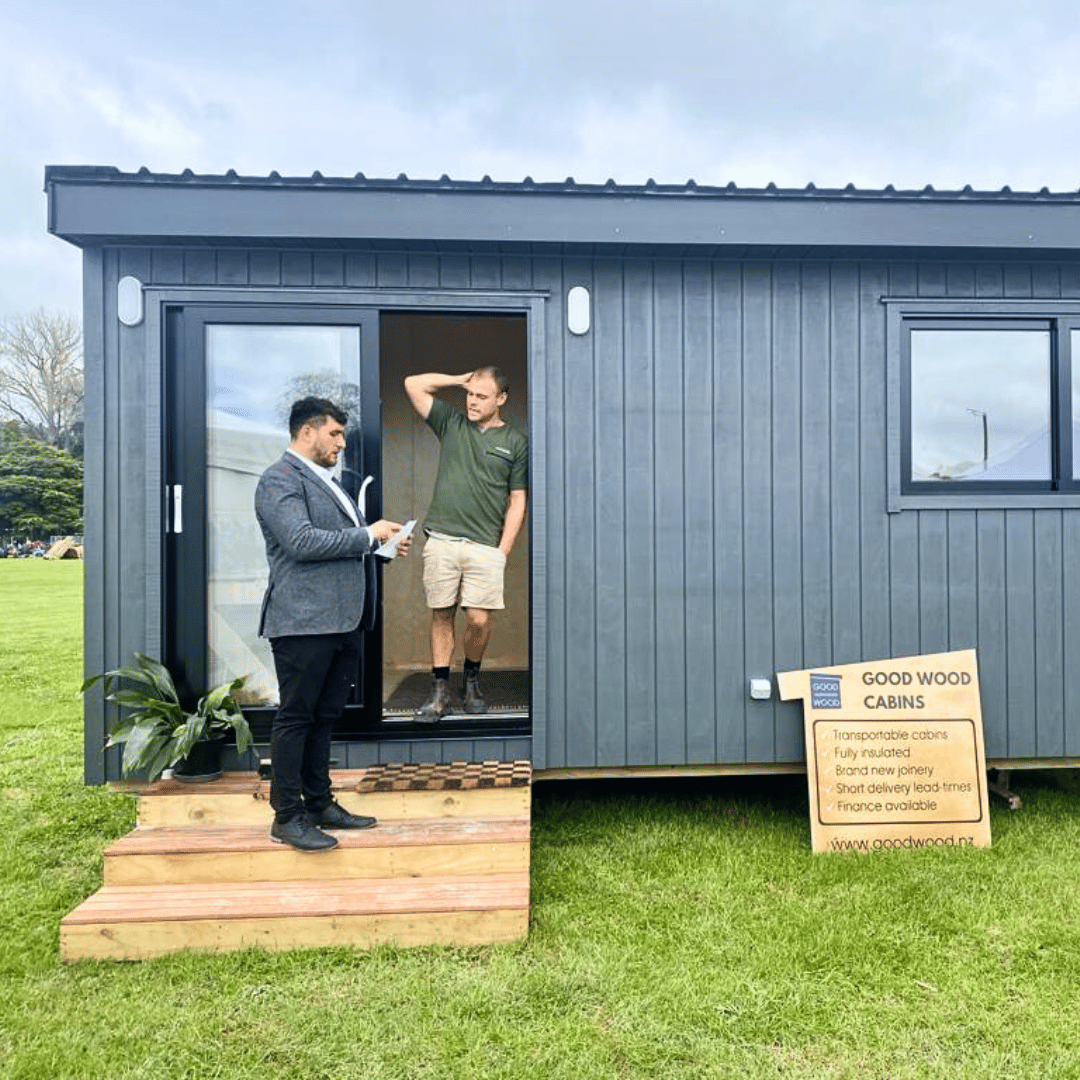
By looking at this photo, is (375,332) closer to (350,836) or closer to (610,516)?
(610,516)

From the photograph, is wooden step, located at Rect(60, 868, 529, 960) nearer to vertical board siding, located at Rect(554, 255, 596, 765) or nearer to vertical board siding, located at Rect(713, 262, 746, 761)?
vertical board siding, located at Rect(554, 255, 596, 765)

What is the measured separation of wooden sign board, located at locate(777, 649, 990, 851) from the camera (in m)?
2.96

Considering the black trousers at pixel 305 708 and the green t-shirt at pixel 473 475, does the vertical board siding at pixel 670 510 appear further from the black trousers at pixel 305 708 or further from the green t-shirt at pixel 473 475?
the black trousers at pixel 305 708

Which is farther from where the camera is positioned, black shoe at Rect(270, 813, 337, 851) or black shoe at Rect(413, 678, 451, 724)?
black shoe at Rect(413, 678, 451, 724)

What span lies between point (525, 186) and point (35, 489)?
2887cm

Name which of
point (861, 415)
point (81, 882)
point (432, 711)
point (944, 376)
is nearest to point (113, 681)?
point (81, 882)

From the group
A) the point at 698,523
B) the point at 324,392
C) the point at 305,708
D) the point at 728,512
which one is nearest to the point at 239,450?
the point at 324,392

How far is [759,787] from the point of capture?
144 inches

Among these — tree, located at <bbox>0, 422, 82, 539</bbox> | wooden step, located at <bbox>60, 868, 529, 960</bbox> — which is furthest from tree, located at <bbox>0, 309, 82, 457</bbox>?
wooden step, located at <bbox>60, 868, 529, 960</bbox>

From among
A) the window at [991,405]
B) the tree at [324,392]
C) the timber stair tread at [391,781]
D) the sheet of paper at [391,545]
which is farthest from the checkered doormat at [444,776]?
the window at [991,405]

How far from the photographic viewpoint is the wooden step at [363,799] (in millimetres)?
2713

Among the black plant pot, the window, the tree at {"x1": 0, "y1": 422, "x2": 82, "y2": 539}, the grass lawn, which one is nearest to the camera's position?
the grass lawn

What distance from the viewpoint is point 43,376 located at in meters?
27.2

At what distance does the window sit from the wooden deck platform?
2.26 metres
